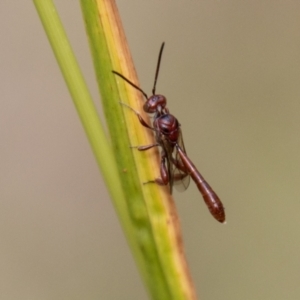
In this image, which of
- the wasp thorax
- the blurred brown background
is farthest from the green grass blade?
the blurred brown background

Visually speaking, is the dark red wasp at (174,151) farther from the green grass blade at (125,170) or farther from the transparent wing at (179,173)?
the green grass blade at (125,170)

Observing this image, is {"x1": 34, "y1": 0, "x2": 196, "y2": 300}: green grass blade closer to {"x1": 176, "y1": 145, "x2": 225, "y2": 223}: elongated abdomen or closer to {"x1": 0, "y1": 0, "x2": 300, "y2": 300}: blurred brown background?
{"x1": 176, "y1": 145, "x2": 225, "y2": 223}: elongated abdomen

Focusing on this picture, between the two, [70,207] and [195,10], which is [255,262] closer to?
[70,207]

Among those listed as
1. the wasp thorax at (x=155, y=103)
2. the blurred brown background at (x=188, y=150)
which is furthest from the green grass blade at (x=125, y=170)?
the blurred brown background at (x=188, y=150)

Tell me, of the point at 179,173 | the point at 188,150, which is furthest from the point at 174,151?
the point at 188,150

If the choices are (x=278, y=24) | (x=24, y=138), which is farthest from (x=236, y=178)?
(x=24, y=138)

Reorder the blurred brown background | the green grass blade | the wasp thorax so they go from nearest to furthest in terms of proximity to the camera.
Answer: the green grass blade
the wasp thorax
the blurred brown background

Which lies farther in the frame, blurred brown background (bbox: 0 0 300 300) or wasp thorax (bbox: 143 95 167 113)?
blurred brown background (bbox: 0 0 300 300)

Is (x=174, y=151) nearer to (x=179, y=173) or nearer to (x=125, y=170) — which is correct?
(x=179, y=173)

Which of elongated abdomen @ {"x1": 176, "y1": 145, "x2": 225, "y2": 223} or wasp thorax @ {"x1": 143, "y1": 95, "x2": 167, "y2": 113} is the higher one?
wasp thorax @ {"x1": 143, "y1": 95, "x2": 167, "y2": 113}
